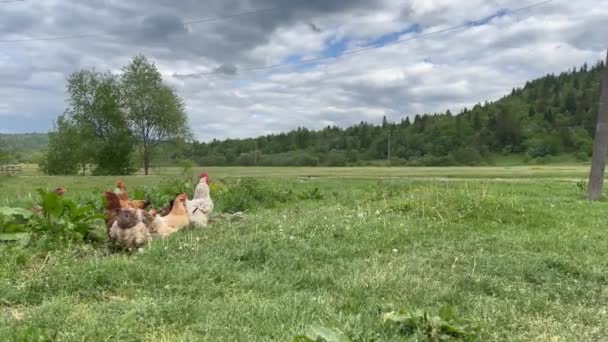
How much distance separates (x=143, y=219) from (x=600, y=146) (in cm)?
1230

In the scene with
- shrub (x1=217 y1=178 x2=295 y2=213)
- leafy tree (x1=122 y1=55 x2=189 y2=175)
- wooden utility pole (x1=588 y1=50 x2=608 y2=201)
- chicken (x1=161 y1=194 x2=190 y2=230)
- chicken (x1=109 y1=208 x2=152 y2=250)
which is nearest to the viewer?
chicken (x1=109 y1=208 x2=152 y2=250)

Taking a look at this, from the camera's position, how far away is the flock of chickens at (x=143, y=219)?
21.2 ft

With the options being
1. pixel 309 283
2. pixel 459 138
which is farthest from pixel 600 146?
pixel 459 138

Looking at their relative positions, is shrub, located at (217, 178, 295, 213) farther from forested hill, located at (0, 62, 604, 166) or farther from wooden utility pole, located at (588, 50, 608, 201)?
forested hill, located at (0, 62, 604, 166)

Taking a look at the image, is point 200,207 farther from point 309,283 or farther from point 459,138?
point 459,138

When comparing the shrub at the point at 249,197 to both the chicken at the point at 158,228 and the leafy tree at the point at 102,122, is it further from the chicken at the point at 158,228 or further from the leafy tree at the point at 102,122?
the leafy tree at the point at 102,122

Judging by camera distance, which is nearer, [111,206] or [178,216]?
[111,206]

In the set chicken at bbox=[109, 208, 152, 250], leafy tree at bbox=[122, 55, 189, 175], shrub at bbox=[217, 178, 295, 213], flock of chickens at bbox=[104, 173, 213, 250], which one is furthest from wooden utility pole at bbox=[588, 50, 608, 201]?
leafy tree at bbox=[122, 55, 189, 175]

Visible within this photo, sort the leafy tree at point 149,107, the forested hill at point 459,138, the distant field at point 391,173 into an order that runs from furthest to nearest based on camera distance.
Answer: the forested hill at point 459,138 < the leafy tree at point 149,107 < the distant field at point 391,173

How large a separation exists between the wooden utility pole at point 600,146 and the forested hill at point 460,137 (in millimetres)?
92432

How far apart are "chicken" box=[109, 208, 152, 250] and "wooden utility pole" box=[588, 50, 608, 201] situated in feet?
40.2

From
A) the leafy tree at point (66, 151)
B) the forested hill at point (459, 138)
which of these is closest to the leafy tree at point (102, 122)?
the leafy tree at point (66, 151)

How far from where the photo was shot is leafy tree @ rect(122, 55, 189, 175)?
5647 centimetres

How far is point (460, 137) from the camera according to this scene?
13788 centimetres
